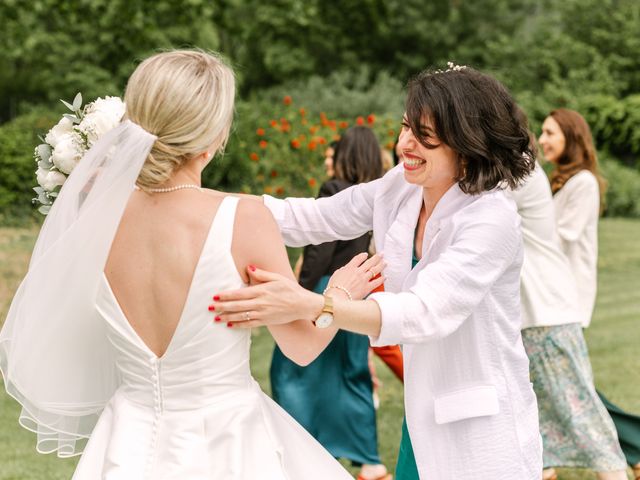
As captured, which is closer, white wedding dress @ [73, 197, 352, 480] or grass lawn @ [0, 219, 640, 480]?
white wedding dress @ [73, 197, 352, 480]

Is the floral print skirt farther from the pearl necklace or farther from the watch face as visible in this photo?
the pearl necklace

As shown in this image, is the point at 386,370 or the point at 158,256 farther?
the point at 386,370

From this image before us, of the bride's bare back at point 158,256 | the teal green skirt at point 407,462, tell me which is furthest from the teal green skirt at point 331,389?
the bride's bare back at point 158,256

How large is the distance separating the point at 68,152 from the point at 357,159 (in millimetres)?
3383

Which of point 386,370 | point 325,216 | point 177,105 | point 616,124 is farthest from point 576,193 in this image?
point 616,124

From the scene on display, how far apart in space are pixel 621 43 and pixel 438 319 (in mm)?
26233

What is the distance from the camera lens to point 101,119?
3322 mm

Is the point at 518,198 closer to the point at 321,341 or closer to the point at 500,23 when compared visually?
the point at 321,341

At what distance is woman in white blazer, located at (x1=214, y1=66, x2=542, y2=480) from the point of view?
10.0ft

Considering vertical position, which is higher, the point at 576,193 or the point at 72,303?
the point at 72,303

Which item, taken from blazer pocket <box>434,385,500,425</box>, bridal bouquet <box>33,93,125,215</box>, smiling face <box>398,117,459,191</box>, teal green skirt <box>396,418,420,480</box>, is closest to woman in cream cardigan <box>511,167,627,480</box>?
teal green skirt <box>396,418,420,480</box>

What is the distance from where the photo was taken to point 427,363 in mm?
3234

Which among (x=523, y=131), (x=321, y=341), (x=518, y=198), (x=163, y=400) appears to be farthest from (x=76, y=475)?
(x=518, y=198)

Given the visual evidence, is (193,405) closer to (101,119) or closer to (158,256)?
(158,256)
